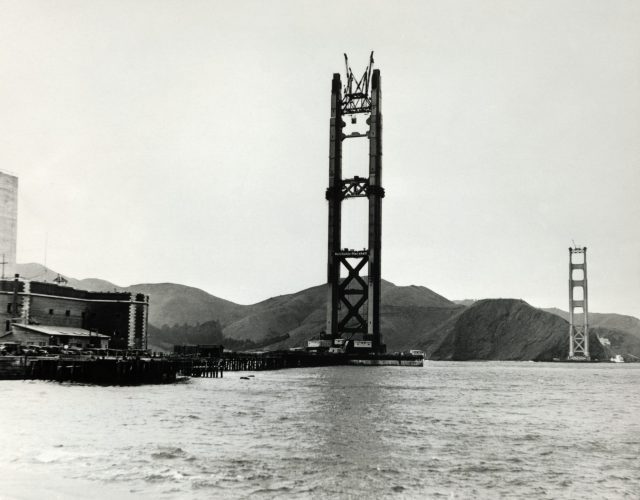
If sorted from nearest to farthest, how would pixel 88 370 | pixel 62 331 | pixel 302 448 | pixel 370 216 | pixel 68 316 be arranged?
pixel 302 448, pixel 88 370, pixel 62 331, pixel 68 316, pixel 370 216

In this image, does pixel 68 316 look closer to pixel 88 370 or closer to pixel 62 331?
pixel 62 331

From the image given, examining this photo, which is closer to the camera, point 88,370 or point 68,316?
point 88,370

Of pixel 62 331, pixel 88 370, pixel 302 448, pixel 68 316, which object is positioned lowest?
pixel 302 448

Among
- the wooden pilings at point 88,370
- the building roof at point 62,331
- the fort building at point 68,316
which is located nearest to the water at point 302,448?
the wooden pilings at point 88,370

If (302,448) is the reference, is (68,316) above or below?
above

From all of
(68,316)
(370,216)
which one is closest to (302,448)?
(68,316)

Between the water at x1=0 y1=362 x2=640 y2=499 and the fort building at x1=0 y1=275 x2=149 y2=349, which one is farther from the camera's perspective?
the fort building at x1=0 y1=275 x2=149 y2=349

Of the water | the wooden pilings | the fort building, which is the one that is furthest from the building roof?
the water

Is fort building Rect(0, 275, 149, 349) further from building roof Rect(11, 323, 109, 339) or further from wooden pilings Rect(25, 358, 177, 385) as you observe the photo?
wooden pilings Rect(25, 358, 177, 385)
